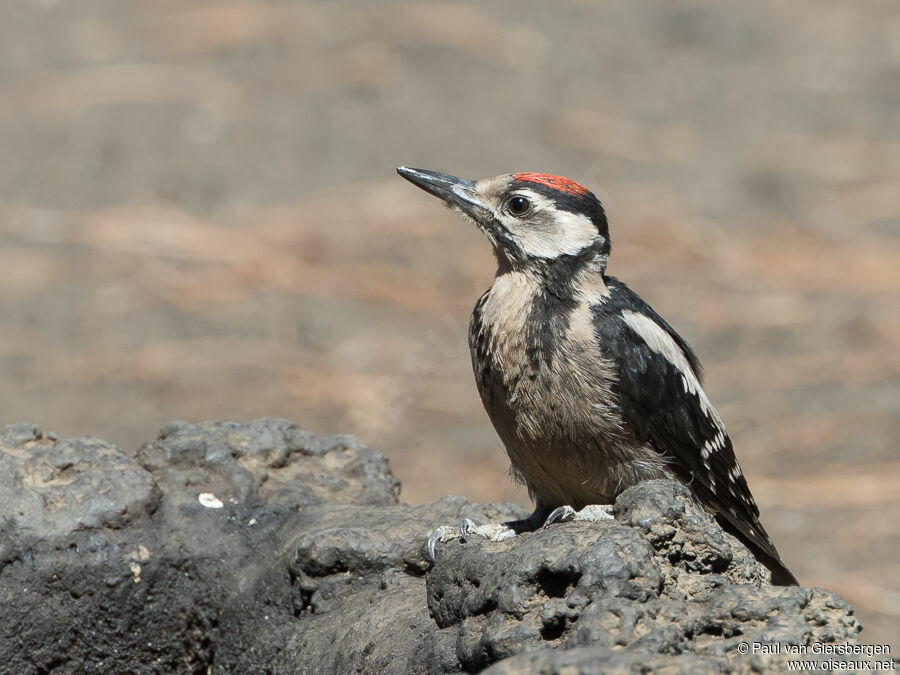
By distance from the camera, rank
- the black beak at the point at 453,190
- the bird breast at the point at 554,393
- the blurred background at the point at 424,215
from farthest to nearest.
A: the blurred background at the point at 424,215
the black beak at the point at 453,190
the bird breast at the point at 554,393

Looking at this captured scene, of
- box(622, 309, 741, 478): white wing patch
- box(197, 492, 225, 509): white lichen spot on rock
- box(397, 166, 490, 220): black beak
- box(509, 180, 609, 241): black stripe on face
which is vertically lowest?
box(197, 492, 225, 509): white lichen spot on rock

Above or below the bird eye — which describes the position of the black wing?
below

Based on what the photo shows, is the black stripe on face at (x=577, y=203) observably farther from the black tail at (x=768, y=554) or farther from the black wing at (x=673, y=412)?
the black tail at (x=768, y=554)

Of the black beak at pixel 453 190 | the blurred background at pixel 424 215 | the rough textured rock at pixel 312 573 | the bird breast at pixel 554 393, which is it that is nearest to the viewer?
the rough textured rock at pixel 312 573

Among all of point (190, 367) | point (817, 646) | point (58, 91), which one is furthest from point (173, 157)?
point (817, 646)

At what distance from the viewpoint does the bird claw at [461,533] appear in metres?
3.72

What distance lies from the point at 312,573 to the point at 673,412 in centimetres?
123

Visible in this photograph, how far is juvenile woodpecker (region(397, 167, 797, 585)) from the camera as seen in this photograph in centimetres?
394

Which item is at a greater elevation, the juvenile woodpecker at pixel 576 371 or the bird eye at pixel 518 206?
the bird eye at pixel 518 206

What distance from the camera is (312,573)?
12.6ft

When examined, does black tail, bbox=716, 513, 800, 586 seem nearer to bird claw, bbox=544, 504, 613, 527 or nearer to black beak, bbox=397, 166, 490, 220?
bird claw, bbox=544, 504, 613, 527

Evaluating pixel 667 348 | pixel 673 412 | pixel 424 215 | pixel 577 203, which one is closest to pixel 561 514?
pixel 673 412

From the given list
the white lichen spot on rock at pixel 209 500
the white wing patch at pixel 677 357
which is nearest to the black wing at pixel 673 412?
the white wing patch at pixel 677 357

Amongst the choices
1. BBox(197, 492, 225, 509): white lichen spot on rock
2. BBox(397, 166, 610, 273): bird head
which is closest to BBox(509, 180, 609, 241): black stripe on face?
BBox(397, 166, 610, 273): bird head
